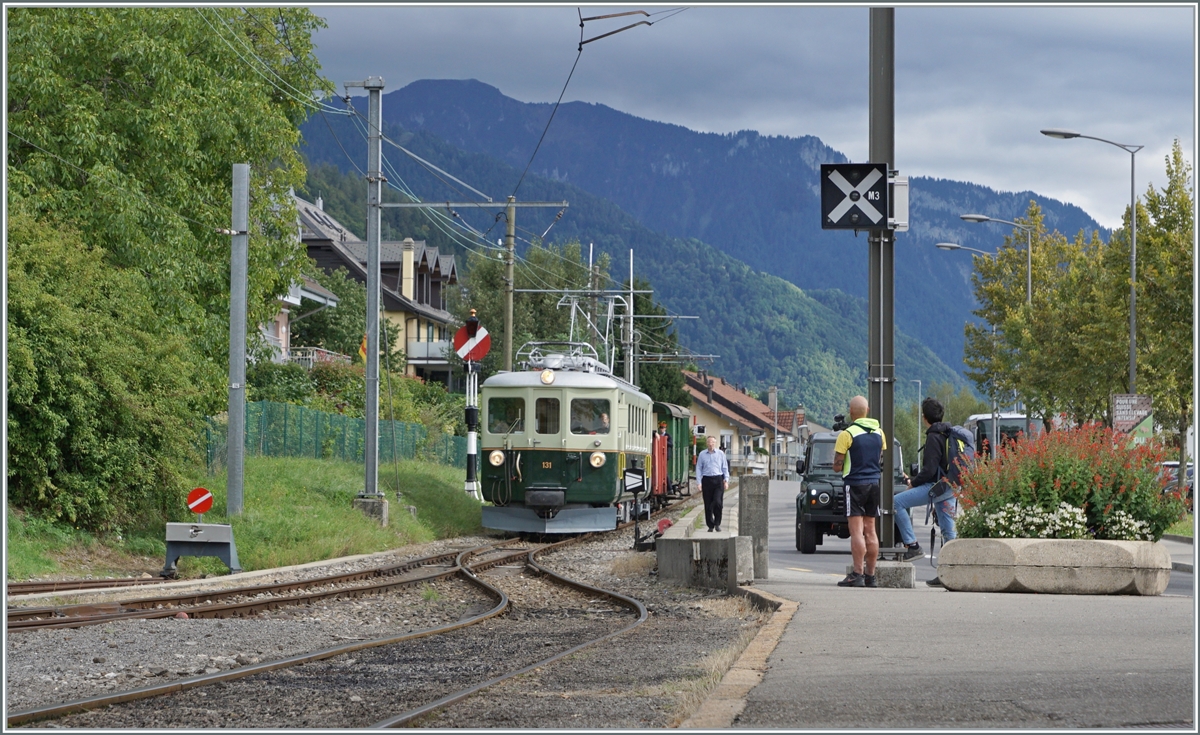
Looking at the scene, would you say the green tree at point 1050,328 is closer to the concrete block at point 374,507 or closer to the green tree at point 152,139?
the concrete block at point 374,507

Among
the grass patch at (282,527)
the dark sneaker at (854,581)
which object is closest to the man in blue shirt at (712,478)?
the grass patch at (282,527)

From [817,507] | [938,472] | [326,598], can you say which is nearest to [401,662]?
[326,598]

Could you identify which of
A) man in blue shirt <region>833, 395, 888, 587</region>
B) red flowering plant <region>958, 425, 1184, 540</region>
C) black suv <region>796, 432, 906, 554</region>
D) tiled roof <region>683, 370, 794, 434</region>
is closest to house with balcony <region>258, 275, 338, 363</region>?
black suv <region>796, 432, 906, 554</region>

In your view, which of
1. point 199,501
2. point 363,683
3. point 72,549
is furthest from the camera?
point 199,501

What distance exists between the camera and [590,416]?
1064 inches

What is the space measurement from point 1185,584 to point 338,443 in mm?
21475

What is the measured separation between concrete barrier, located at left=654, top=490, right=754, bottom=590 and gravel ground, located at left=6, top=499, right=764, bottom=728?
0.31m

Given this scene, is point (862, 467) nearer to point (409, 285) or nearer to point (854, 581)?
point (854, 581)

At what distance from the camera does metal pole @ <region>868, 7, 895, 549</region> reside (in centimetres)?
1267

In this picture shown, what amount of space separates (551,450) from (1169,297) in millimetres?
12247

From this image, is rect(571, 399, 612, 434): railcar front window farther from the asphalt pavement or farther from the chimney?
the chimney

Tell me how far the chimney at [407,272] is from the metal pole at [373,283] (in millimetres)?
47365

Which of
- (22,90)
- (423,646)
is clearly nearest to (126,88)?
(22,90)

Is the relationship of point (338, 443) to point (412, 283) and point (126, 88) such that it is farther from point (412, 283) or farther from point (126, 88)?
point (412, 283)
